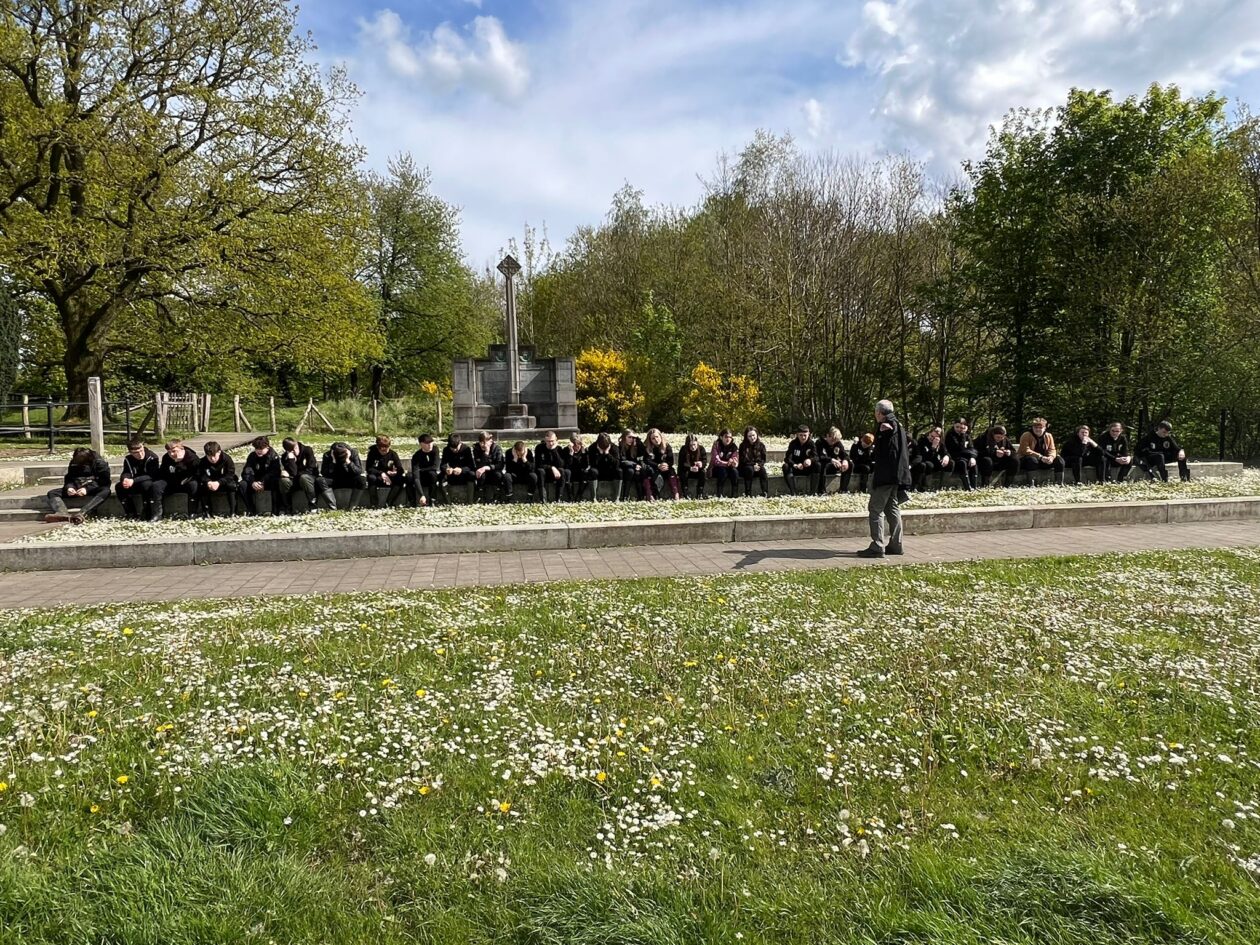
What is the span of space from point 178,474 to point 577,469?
608cm

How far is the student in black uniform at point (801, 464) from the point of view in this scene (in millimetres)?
13258

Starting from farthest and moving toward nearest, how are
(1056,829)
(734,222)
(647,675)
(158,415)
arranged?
1. (734,222)
2. (158,415)
3. (647,675)
4. (1056,829)

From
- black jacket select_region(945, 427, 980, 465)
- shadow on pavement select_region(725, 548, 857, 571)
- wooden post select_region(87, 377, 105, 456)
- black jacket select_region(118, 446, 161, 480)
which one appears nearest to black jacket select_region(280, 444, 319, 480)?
black jacket select_region(118, 446, 161, 480)

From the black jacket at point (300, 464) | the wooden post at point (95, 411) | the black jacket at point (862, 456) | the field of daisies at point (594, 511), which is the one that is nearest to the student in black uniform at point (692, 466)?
the field of daisies at point (594, 511)

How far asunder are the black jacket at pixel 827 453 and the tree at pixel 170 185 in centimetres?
1723

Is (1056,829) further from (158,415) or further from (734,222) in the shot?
(734,222)

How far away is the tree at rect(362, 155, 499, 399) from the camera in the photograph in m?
41.5

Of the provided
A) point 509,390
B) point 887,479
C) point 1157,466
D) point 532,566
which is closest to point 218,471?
point 532,566

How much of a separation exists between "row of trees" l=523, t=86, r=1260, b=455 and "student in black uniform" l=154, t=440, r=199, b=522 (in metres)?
19.0

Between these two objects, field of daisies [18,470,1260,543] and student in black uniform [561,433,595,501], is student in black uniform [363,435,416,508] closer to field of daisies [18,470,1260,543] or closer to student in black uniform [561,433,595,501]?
field of daisies [18,470,1260,543]

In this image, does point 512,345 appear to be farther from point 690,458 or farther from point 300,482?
point 300,482

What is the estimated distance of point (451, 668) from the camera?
4.76m

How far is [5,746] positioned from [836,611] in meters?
5.36

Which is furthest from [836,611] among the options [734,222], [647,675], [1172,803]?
[734,222]
